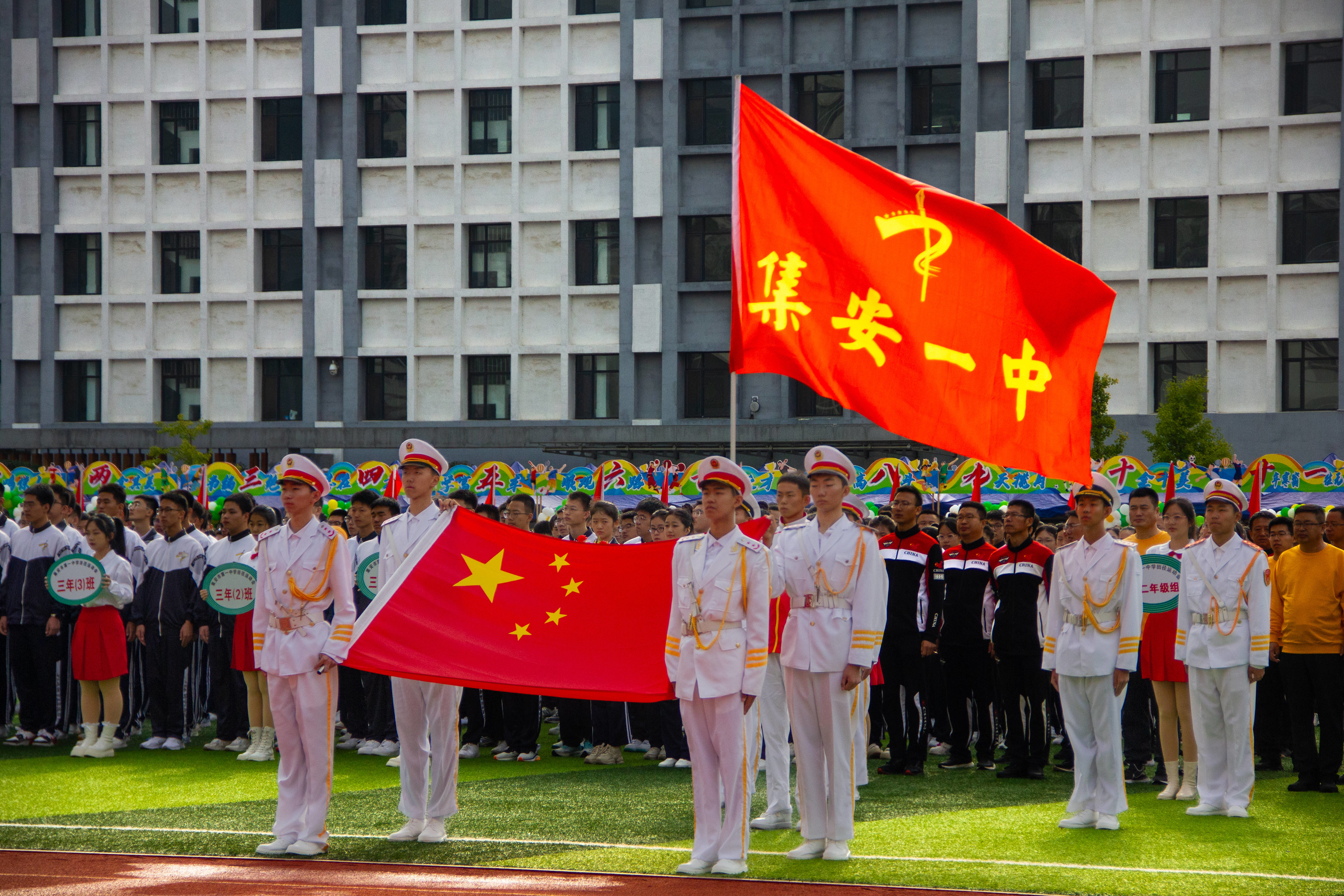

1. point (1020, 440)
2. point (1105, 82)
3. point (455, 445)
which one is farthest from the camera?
point (455, 445)

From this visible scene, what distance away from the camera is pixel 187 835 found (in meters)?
8.19

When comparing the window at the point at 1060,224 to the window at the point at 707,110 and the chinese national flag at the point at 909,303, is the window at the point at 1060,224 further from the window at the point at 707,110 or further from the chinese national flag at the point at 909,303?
the chinese national flag at the point at 909,303

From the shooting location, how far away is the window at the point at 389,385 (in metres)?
41.7

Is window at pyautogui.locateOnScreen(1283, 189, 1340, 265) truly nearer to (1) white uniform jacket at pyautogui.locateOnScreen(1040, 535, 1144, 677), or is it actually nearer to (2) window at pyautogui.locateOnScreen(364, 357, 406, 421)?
(2) window at pyautogui.locateOnScreen(364, 357, 406, 421)

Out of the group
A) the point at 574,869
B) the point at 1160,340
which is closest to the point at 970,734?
the point at 574,869

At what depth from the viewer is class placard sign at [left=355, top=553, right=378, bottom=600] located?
1167 centimetres

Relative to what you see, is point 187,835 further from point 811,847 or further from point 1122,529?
point 1122,529

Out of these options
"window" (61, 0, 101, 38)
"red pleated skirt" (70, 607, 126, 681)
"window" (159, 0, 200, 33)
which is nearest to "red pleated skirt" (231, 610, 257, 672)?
"red pleated skirt" (70, 607, 126, 681)

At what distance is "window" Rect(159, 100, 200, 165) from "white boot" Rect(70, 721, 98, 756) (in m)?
33.3

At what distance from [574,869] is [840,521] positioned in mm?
2391

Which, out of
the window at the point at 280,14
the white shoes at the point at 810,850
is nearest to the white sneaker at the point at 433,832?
the white shoes at the point at 810,850

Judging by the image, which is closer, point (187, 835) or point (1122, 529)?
point (187, 835)

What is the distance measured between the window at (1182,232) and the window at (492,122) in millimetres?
18582

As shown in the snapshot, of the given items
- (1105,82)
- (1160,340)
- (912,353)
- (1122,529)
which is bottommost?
(1122,529)
